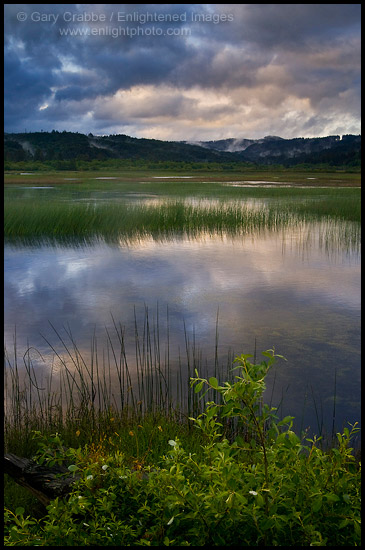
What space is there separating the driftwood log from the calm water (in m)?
2.48

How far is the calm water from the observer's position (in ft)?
21.1

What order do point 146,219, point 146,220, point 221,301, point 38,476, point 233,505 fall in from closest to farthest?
1. point 233,505
2. point 38,476
3. point 221,301
4. point 146,220
5. point 146,219

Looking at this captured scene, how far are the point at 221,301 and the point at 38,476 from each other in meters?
6.97

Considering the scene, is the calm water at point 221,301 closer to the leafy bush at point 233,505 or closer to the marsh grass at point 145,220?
the marsh grass at point 145,220

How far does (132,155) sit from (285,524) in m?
74.9

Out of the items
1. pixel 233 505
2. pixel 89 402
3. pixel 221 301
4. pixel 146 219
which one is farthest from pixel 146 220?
pixel 233 505

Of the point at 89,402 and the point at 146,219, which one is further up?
the point at 146,219

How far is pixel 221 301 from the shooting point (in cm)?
990

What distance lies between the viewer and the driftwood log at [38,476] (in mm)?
3098

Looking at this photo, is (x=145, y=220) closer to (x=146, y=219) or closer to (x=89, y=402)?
(x=146, y=219)

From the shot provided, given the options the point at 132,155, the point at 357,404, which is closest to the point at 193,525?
the point at 357,404

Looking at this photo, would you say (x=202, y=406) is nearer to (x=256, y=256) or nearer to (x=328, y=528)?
(x=328, y=528)

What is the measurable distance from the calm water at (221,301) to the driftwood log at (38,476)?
248cm

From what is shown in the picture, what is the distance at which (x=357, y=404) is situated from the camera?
5594 millimetres
